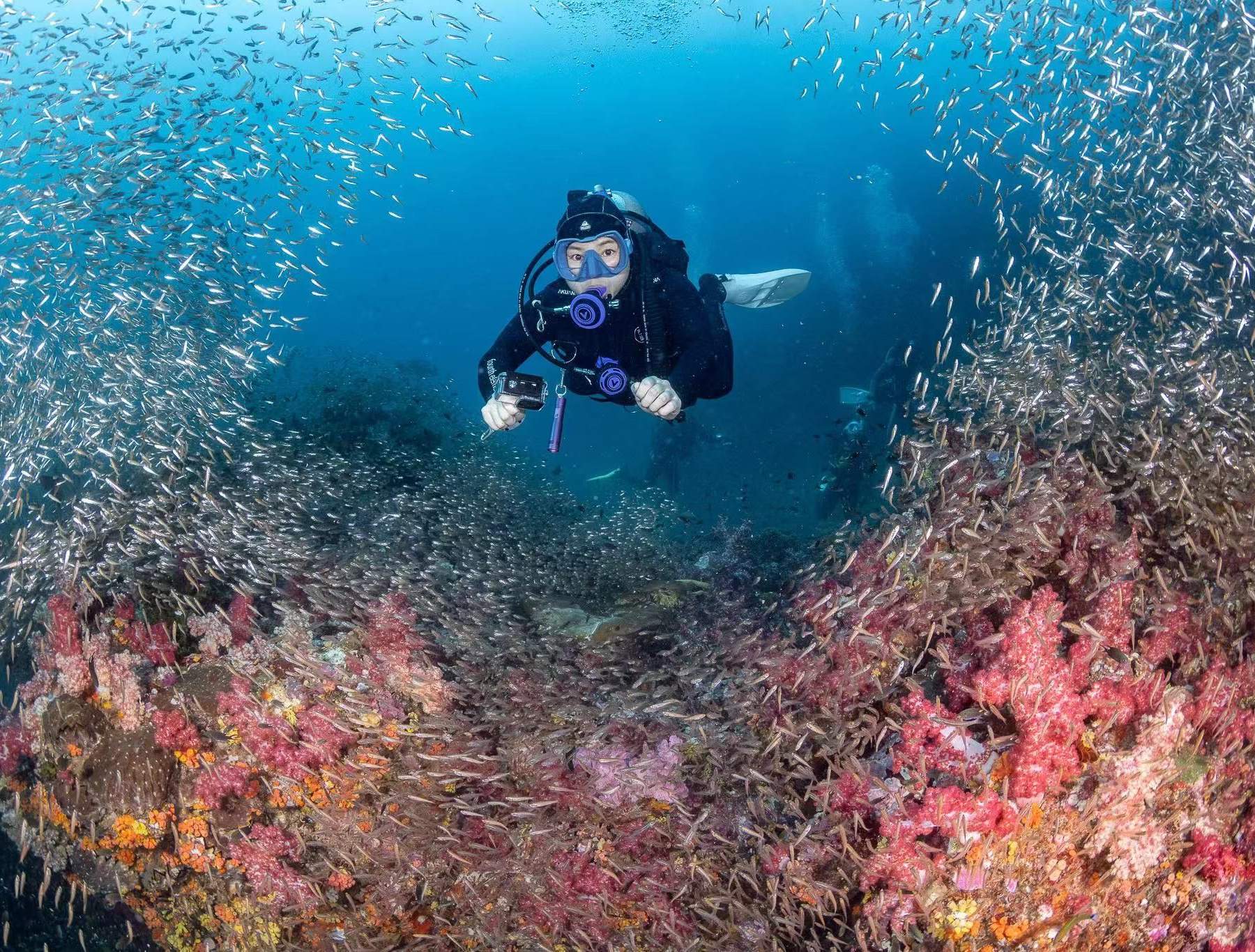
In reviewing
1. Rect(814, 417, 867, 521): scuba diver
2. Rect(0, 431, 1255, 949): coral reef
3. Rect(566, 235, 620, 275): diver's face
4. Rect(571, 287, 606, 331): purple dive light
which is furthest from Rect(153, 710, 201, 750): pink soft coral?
Rect(814, 417, 867, 521): scuba diver

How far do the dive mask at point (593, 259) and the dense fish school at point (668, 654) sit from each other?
306cm

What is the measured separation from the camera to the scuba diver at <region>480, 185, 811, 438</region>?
5652mm

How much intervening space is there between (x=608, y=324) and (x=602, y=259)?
64cm

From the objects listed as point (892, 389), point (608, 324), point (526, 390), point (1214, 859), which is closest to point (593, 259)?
point (608, 324)

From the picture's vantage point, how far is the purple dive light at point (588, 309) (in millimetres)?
5520

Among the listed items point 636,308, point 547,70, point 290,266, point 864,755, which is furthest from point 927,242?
point 547,70

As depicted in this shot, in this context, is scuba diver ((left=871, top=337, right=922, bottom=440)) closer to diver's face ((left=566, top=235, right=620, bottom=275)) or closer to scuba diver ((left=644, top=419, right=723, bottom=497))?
scuba diver ((left=644, top=419, right=723, bottom=497))

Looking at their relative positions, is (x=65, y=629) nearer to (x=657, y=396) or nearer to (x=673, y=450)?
(x=657, y=396)

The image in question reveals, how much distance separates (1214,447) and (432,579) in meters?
5.72

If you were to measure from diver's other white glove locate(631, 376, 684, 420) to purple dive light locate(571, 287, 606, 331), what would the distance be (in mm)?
1055

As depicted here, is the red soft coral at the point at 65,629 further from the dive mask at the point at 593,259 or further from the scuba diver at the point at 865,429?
the scuba diver at the point at 865,429

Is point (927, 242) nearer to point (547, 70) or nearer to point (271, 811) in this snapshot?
point (271, 811)

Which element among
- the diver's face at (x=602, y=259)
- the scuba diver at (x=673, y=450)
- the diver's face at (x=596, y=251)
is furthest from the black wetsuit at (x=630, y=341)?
the scuba diver at (x=673, y=450)

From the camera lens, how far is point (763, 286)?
1120cm
